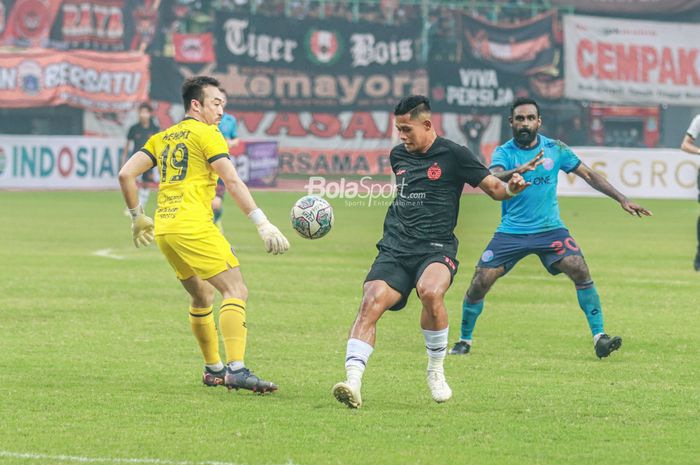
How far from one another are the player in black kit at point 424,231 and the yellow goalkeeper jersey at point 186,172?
1.30 m

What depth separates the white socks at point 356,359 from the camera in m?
8.62

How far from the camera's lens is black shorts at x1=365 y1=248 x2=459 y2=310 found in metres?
9.09

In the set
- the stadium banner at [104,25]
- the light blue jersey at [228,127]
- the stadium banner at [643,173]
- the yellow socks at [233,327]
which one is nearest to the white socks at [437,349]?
the yellow socks at [233,327]

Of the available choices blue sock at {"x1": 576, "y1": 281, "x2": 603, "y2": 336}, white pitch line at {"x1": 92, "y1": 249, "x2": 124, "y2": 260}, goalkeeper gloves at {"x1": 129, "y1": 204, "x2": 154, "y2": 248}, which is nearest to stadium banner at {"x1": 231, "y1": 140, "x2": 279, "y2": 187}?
white pitch line at {"x1": 92, "y1": 249, "x2": 124, "y2": 260}

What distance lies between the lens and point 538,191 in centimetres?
1183

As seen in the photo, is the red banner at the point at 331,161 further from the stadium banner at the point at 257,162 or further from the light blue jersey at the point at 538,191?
the light blue jersey at the point at 538,191

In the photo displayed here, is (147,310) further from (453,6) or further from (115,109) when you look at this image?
(453,6)

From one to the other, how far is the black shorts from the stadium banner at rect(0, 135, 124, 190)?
31.6 metres

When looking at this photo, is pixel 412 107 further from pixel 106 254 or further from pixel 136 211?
pixel 106 254

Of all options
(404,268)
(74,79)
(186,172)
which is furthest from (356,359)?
(74,79)

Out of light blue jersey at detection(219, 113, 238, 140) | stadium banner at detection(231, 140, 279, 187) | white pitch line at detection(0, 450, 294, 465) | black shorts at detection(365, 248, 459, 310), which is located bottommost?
stadium banner at detection(231, 140, 279, 187)

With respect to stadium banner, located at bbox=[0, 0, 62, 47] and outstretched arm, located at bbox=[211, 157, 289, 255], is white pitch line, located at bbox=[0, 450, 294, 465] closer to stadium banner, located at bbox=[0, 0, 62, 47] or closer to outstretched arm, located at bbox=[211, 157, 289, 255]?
outstretched arm, located at bbox=[211, 157, 289, 255]

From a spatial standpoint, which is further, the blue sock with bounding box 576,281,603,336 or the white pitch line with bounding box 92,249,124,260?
the white pitch line with bounding box 92,249,124,260

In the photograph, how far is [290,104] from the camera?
159 feet
